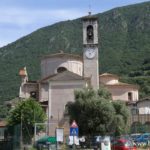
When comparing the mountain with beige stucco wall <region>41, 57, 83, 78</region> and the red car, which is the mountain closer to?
beige stucco wall <region>41, 57, 83, 78</region>

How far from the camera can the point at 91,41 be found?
2623 inches

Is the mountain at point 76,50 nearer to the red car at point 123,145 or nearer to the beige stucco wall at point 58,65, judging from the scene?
the beige stucco wall at point 58,65

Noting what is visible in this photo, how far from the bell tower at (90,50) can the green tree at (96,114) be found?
12.0 meters

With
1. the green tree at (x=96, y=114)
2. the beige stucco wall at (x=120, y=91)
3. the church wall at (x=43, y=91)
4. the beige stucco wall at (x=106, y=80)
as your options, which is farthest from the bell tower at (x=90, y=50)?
the beige stucco wall at (x=106, y=80)

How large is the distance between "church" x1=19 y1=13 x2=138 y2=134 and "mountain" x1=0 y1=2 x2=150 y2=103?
57.7 metres

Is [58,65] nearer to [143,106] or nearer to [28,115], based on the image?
[28,115]

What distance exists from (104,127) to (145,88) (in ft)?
231

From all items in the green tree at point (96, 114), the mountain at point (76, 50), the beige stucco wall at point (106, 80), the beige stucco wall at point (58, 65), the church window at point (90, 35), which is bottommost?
the green tree at point (96, 114)

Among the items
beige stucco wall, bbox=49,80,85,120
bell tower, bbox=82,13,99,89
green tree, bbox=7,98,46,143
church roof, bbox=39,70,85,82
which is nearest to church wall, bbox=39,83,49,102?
beige stucco wall, bbox=49,80,85,120

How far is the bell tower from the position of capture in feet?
218

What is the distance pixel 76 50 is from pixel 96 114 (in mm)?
122730

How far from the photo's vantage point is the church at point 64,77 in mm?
64500

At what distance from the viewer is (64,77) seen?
64.8 m

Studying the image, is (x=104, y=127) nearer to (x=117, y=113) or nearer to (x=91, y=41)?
(x=117, y=113)
